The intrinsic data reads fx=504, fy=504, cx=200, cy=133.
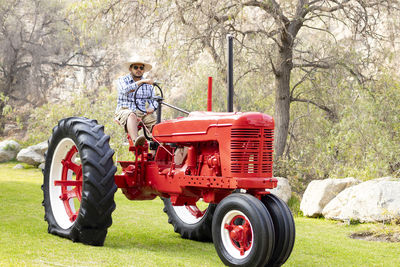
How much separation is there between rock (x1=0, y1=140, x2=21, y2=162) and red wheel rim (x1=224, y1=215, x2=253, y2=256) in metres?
13.0

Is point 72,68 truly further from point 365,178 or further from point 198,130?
point 198,130

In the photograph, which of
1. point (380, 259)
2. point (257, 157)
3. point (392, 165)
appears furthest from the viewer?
point (392, 165)

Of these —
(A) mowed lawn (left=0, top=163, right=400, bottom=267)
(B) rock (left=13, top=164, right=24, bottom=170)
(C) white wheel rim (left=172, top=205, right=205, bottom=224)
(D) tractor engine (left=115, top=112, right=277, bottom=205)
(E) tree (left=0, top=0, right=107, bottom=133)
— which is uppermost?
(E) tree (left=0, top=0, right=107, bottom=133)

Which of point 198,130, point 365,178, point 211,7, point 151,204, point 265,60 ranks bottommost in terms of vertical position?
point 151,204

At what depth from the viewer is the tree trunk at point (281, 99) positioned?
984 centimetres

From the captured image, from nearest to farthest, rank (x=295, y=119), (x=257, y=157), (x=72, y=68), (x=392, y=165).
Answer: (x=257, y=157) → (x=392, y=165) → (x=295, y=119) → (x=72, y=68)

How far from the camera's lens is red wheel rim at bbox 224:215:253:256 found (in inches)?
150

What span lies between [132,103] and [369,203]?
3.35 meters

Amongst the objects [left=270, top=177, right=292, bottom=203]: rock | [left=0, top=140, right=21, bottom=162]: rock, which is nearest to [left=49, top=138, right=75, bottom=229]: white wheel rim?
[left=270, top=177, right=292, bottom=203]: rock

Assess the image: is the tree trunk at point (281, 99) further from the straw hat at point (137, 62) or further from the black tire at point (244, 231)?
the black tire at point (244, 231)

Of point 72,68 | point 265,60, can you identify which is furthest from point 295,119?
point 72,68

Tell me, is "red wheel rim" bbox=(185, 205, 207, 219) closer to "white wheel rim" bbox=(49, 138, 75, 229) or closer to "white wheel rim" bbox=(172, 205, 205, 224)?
"white wheel rim" bbox=(172, 205, 205, 224)

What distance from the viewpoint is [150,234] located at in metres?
5.45

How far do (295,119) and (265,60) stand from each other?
9.73 ft
